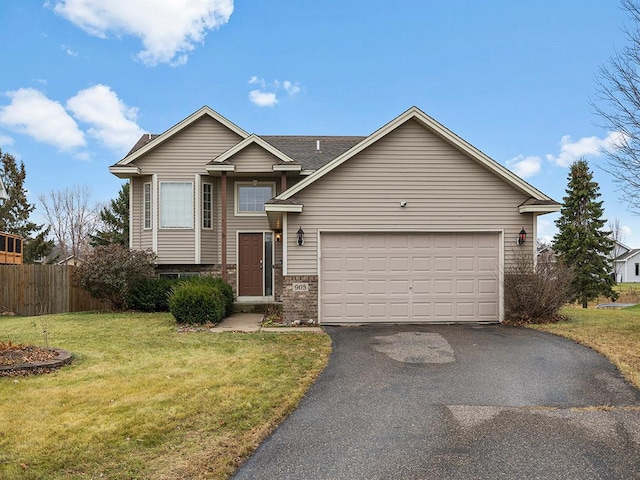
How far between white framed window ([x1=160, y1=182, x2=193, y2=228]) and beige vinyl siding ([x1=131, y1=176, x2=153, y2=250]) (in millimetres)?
799

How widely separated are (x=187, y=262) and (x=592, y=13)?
1519 cm

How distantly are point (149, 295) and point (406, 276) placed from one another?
346 inches

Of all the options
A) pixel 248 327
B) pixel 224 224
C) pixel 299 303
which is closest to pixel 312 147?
pixel 224 224

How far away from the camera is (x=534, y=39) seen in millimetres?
14555

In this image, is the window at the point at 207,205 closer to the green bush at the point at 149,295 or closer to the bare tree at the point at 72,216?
the green bush at the point at 149,295

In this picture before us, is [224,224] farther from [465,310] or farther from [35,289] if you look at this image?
[465,310]

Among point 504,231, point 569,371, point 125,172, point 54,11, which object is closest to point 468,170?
point 504,231

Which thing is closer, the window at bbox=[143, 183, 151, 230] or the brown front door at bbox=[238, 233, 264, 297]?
the window at bbox=[143, 183, 151, 230]

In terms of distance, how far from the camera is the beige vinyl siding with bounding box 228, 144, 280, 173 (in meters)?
15.0

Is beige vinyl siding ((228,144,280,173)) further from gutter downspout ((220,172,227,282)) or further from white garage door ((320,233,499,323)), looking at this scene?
white garage door ((320,233,499,323))

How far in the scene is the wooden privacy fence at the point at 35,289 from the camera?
53.7ft

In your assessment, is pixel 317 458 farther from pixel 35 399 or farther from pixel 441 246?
pixel 441 246

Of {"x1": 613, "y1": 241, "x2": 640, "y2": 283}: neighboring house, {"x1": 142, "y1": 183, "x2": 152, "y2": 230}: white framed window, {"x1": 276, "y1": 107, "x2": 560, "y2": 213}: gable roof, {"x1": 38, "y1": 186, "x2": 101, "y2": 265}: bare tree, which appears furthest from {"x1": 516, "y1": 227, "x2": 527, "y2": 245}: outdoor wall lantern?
{"x1": 613, "y1": 241, "x2": 640, "y2": 283}: neighboring house

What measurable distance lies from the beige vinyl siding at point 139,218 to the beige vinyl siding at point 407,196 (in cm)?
711
